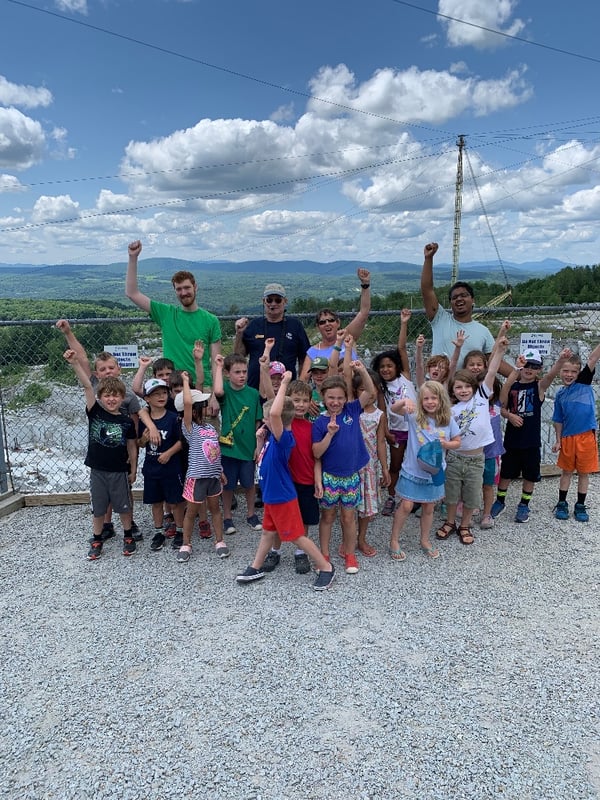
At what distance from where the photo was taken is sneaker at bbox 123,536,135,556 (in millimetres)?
4422

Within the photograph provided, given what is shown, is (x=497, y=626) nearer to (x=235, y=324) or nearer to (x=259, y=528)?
(x=259, y=528)

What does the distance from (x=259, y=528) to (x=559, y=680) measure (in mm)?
2797

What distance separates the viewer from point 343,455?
13.1 ft

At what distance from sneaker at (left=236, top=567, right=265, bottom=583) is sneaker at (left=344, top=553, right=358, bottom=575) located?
0.72 metres

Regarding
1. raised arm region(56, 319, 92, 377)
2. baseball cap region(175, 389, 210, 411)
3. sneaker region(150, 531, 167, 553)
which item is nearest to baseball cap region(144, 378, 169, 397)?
baseball cap region(175, 389, 210, 411)

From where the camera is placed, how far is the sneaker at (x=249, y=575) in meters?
3.91

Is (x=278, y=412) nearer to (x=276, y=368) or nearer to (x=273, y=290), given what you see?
(x=276, y=368)

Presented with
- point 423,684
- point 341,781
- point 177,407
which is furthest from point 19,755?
point 177,407

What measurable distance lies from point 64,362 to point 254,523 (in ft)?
9.38

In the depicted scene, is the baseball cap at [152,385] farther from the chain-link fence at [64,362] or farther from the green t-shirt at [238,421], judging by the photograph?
the chain-link fence at [64,362]

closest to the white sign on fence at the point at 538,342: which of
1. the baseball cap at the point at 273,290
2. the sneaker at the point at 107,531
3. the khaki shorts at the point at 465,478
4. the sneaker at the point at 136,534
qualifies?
the khaki shorts at the point at 465,478

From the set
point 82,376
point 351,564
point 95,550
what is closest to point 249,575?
point 351,564

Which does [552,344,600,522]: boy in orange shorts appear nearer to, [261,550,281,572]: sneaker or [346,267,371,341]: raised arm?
[346,267,371,341]: raised arm

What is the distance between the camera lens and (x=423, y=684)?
2.84 meters
